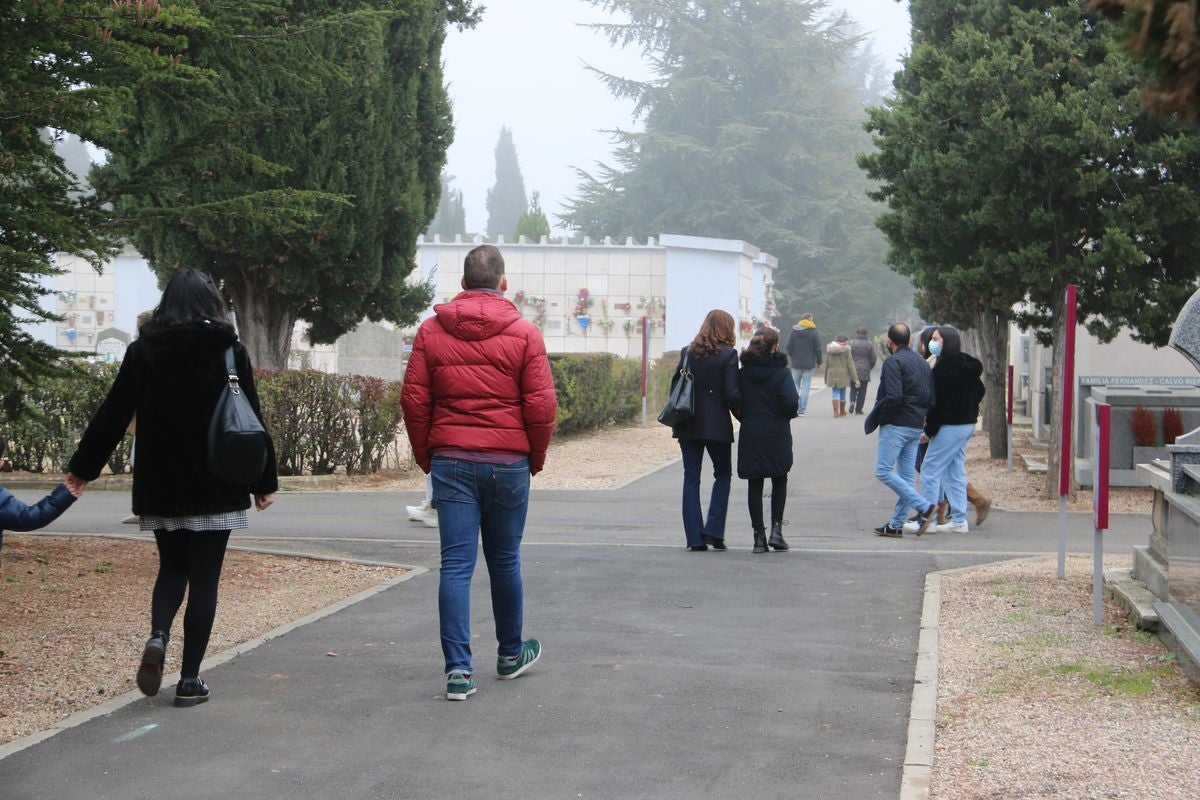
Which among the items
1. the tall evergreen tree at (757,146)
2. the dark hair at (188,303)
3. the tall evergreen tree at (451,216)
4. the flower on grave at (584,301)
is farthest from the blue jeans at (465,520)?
the tall evergreen tree at (451,216)

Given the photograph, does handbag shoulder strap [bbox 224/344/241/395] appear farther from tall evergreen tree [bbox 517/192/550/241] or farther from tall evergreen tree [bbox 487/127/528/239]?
tall evergreen tree [bbox 487/127/528/239]

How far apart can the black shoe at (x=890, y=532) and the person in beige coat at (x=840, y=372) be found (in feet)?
50.5

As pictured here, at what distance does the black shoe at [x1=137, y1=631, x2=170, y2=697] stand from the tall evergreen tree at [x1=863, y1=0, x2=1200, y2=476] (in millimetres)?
9877

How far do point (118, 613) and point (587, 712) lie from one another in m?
3.48

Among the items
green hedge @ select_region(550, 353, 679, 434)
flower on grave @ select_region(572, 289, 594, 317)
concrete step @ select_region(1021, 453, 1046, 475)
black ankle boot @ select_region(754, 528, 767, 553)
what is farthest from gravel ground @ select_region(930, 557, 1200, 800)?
flower on grave @ select_region(572, 289, 594, 317)

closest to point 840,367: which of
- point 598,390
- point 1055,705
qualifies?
point 598,390

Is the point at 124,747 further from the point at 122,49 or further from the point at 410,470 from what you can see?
the point at 410,470

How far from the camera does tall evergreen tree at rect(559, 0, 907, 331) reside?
216 feet

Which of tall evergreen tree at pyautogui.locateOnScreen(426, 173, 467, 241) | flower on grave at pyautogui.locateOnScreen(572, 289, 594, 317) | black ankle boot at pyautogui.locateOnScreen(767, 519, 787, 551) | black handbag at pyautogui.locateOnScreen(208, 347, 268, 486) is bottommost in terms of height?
black ankle boot at pyautogui.locateOnScreen(767, 519, 787, 551)

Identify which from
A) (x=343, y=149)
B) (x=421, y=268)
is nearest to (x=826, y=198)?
(x=421, y=268)

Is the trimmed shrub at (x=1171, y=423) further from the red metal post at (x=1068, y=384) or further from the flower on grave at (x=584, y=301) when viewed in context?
the flower on grave at (x=584, y=301)

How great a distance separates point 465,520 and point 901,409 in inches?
255

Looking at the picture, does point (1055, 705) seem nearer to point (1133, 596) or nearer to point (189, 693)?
point (1133, 596)

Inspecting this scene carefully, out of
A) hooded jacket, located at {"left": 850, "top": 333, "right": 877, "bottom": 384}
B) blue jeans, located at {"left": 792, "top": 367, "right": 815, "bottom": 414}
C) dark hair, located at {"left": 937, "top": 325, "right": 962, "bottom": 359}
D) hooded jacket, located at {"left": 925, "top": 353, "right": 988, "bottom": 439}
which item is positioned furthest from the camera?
hooded jacket, located at {"left": 850, "top": 333, "right": 877, "bottom": 384}
